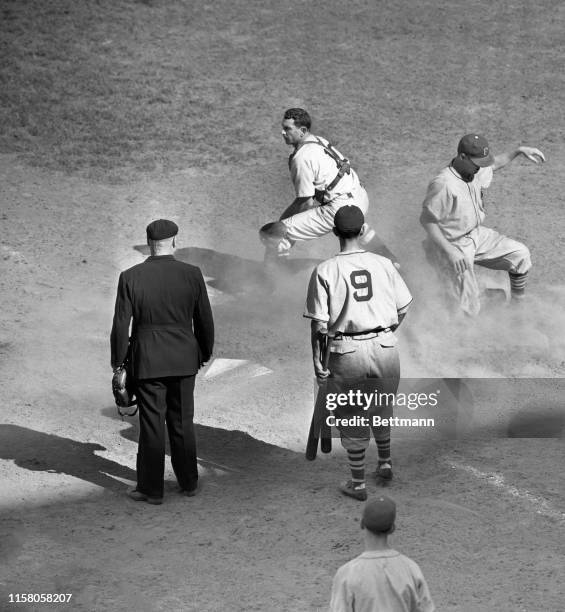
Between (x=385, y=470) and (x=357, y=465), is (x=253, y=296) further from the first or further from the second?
(x=357, y=465)

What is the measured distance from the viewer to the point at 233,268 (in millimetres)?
11930

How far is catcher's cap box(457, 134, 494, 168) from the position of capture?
30.9 ft

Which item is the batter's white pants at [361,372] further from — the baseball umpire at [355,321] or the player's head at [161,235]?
Answer: the player's head at [161,235]

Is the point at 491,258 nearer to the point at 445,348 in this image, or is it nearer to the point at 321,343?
the point at 445,348

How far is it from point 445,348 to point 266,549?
358 cm

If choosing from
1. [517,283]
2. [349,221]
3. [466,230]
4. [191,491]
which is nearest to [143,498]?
[191,491]

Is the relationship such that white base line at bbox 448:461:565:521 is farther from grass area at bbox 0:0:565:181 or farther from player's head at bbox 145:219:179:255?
Result: grass area at bbox 0:0:565:181

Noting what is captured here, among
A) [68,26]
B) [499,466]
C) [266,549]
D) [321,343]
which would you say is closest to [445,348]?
[499,466]

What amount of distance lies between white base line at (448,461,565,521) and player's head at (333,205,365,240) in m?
1.86

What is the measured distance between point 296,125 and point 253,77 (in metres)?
6.93

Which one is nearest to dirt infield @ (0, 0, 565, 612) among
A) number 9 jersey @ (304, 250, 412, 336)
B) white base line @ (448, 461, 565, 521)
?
white base line @ (448, 461, 565, 521)

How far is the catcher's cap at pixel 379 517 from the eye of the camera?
488 cm

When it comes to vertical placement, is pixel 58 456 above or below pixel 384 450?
below

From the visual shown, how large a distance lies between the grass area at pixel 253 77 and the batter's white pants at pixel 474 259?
4.56 meters
